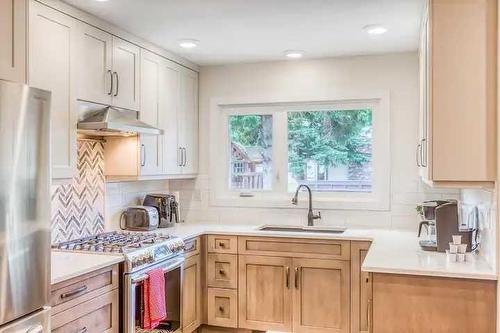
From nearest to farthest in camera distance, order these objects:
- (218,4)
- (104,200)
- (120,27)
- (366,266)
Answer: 1. (366,266)
2. (218,4)
3. (120,27)
4. (104,200)

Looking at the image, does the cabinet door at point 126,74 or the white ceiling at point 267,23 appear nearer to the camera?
the white ceiling at point 267,23

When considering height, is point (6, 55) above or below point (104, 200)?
above

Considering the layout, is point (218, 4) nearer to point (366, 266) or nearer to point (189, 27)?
point (189, 27)

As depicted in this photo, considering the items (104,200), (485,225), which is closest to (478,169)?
(485,225)

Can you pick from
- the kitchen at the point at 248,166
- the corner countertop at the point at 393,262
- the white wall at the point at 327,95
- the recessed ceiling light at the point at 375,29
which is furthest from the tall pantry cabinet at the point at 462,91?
the white wall at the point at 327,95

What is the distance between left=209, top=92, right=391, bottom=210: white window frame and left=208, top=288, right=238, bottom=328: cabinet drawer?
2.87ft

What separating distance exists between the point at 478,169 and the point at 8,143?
2.07m

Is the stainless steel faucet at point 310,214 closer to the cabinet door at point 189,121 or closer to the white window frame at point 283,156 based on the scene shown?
the white window frame at point 283,156

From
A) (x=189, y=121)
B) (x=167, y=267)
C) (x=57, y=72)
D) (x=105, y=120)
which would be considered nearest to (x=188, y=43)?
(x=189, y=121)

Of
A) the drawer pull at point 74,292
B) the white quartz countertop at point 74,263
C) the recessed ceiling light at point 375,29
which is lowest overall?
the drawer pull at point 74,292

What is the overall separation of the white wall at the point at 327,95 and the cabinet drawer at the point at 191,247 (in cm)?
68

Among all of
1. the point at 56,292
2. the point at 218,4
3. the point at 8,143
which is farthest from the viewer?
the point at 218,4

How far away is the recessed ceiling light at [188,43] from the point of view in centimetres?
369

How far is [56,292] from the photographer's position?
232 cm
